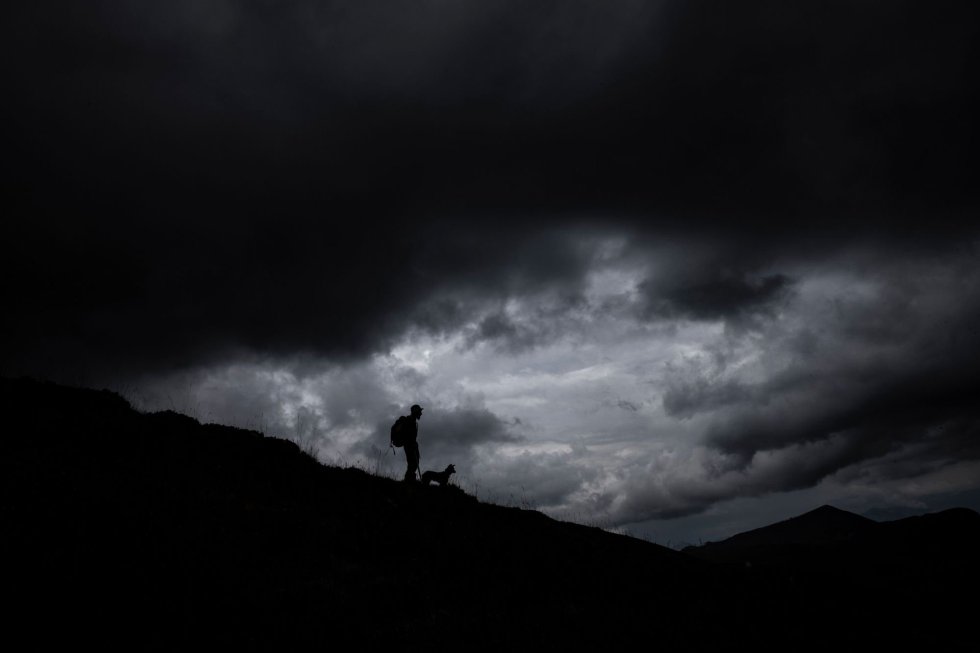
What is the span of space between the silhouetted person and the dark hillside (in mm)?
1887

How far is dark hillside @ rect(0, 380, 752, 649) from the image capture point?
8.66 meters

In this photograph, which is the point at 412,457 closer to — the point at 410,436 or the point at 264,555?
the point at 410,436

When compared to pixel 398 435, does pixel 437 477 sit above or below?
below

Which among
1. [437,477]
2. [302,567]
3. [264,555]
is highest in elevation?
[437,477]

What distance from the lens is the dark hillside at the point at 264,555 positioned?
8656 millimetres

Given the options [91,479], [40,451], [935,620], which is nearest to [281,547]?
[91,479]

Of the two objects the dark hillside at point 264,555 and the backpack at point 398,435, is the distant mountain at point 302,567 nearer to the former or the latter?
the dark hillside at point 264,555

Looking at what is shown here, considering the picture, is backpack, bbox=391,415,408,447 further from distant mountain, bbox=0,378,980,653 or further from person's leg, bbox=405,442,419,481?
distant mountain, bbox=0,378,980,653

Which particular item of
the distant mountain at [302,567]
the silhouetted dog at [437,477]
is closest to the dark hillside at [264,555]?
the distant mountain at [302,567]

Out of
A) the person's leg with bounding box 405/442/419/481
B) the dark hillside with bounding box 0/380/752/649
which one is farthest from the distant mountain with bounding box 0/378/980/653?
the person's leg with bounding box 405/442/419/481

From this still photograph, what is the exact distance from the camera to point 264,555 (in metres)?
11.3

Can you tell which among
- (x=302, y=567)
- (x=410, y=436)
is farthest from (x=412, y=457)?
(x=302, y=567)

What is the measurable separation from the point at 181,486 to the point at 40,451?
353cm

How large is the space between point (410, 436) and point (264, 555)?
10871 millimetres
